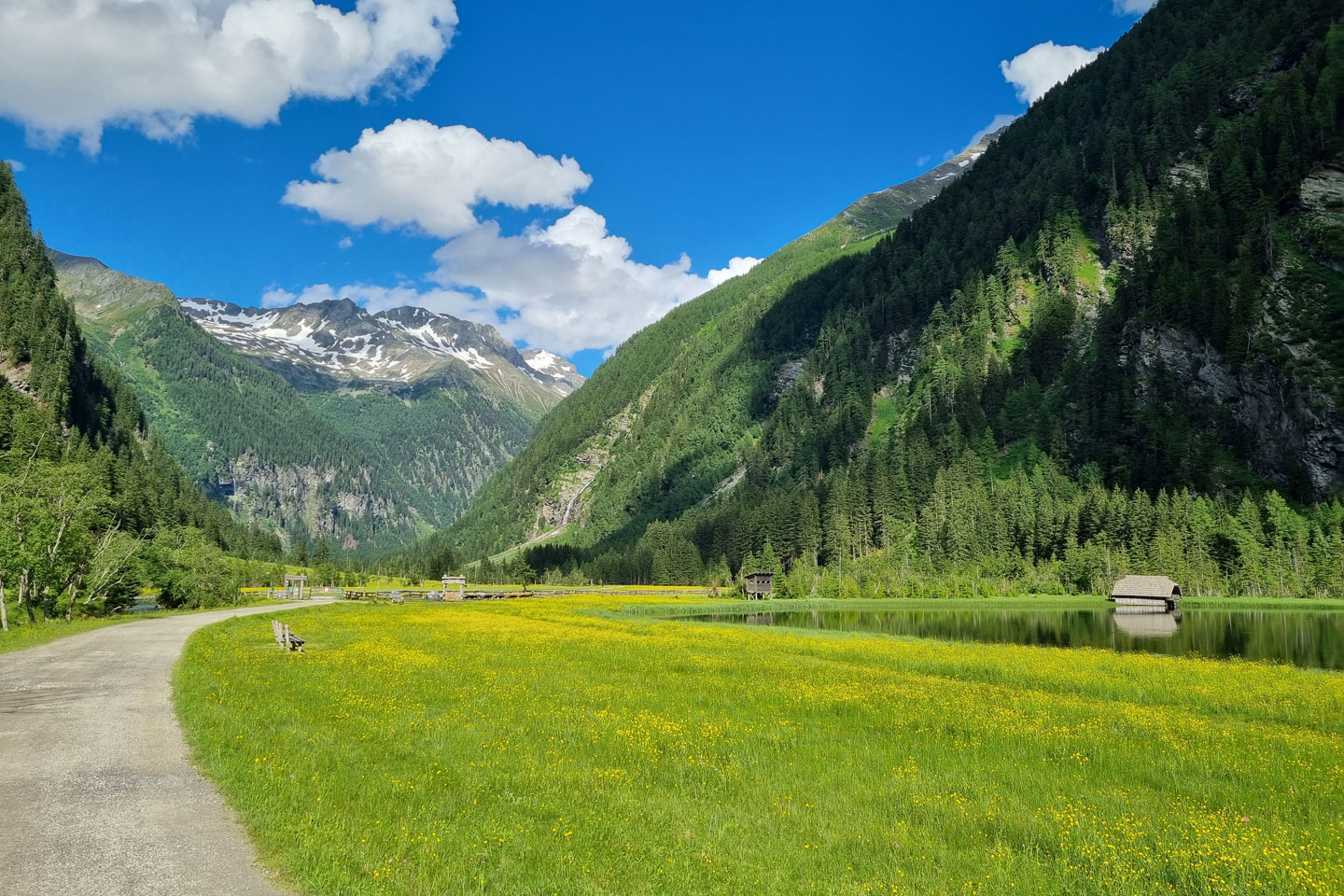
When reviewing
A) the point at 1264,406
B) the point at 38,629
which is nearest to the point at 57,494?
the point at 38,629

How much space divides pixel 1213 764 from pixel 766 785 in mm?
13565

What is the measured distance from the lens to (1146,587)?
114438 millimetres

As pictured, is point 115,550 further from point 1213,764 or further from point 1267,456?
point 1267,456

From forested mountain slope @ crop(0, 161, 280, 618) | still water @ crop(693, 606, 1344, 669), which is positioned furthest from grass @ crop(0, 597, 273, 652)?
still water @ crop(693, 606, 1344, 669)

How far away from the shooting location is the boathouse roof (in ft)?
368

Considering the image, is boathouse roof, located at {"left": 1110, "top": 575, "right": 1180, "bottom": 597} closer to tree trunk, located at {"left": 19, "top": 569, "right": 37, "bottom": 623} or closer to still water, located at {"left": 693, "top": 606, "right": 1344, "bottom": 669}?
still water, located at {"left": 693, "top": 606, "right": 1344, "bottom": 669}

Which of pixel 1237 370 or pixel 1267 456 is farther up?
pixel 1237 370

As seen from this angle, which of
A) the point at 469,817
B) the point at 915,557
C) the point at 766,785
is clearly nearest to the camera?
the point at 469,817

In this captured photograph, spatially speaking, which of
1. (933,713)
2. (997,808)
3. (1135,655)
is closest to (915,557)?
(1135,655)

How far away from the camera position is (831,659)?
44.1 meters

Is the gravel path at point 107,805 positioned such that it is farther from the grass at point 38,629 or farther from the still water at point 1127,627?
the still water at point 1127,627

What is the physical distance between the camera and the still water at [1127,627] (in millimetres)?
55438

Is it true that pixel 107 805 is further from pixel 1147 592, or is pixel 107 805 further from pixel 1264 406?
pixel 1264 406

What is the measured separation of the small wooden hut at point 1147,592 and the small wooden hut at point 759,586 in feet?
206
